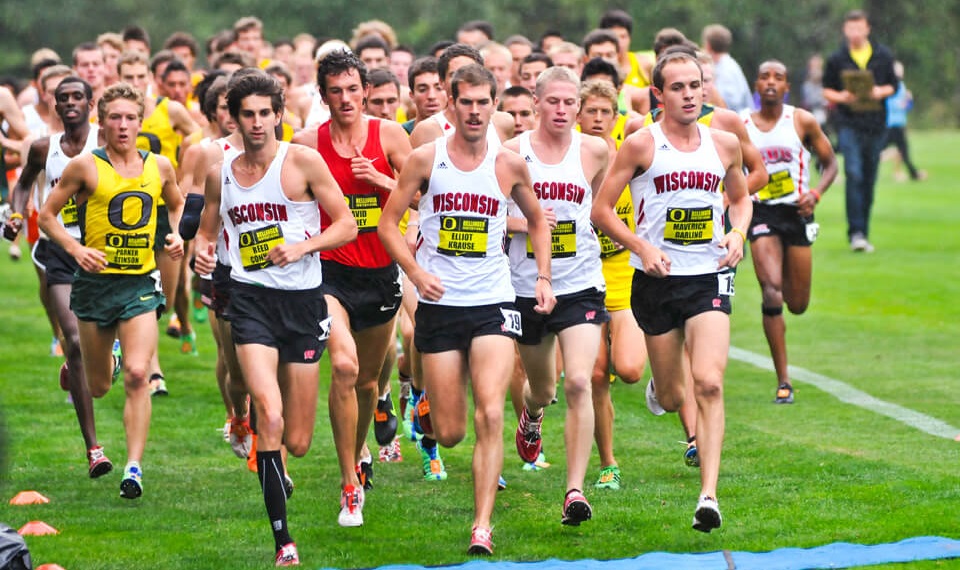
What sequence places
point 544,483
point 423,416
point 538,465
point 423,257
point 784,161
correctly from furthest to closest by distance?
point 784,161
point 538,465
point 423,416
point 544,483
point 423,257

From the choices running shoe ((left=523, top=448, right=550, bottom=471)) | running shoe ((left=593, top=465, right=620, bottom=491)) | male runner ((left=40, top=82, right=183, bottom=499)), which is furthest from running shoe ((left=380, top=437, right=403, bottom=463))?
male runner ((left=40, top=82, right=183, bottom=499))

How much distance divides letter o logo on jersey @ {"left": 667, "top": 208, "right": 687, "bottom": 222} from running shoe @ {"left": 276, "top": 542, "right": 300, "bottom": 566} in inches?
97.7

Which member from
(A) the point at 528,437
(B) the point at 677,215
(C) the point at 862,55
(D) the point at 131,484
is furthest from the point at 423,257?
(C) the point at 862,55

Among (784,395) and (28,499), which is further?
(784,395)

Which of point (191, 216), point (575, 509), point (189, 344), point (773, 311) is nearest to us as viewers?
point (575, 509)

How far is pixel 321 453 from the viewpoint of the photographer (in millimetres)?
11469

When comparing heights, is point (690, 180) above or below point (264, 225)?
above

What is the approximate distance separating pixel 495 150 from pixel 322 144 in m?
1.22

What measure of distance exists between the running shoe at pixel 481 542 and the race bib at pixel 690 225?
71.2 inches

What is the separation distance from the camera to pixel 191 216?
9.40 meters

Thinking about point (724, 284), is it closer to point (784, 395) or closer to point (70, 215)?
→ point (784, 395)

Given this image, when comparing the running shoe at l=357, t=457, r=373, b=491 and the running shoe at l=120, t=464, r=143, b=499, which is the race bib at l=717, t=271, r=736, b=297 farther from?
the running shoe at l=120, t=464, r=143, b=499

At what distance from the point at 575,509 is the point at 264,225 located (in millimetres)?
1976

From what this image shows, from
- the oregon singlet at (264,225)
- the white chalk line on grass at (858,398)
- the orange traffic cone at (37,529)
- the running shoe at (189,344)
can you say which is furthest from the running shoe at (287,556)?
the running shoe at (189,344)
